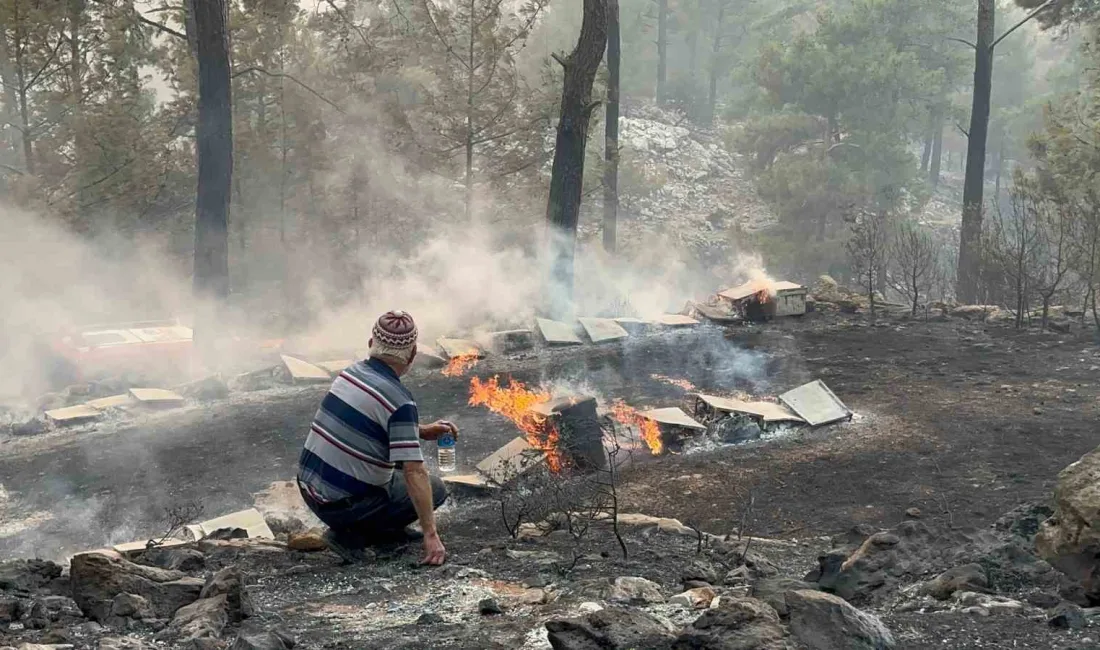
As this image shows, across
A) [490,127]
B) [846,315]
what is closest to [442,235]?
[490,127]

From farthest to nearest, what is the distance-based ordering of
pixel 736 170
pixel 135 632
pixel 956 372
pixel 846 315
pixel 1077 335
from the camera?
pixel 736 170 < pixel 846 315 < pixel 1077 335 < pixel 956 372 < pixel 135 632

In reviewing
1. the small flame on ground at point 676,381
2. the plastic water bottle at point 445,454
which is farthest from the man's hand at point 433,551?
the small flame on ground at point 676,381

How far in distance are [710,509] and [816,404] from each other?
274cm

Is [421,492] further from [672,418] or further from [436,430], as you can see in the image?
[672,418]

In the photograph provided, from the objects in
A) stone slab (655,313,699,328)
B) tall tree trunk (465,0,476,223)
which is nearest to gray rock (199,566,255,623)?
stone slab (655,313,699,328)

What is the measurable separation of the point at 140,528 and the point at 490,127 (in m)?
15.8

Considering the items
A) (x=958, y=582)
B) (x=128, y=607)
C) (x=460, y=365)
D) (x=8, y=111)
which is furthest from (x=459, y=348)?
(x=8, y=111)

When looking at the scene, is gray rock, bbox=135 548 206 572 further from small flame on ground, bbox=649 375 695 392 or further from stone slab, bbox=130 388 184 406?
small flame on ground, bbox=649 375 695 392

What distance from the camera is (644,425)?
29.6 ft

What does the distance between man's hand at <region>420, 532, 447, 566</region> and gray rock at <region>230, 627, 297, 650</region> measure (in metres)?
1.17

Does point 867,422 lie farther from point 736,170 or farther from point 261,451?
point 736,170

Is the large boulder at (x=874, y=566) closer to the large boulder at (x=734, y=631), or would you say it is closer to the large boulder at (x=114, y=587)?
the large boulder at (x=734, y=631)

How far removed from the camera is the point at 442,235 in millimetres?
22422

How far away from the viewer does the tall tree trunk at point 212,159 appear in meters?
13.9
